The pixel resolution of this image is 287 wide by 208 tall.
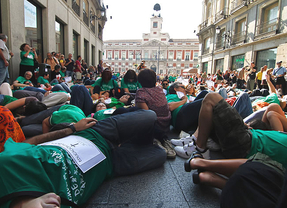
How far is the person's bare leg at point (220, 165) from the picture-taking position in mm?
1480

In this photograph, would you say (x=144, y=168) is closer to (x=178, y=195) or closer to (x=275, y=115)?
(x=178, y=195)

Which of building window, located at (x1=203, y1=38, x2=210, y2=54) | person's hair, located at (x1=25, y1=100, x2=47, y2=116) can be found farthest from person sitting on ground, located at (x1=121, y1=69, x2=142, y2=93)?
building window, located at (x1=203, y1=38, x2=210, y2=54)

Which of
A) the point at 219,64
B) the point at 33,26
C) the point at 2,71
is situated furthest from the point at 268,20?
the point at 2,71

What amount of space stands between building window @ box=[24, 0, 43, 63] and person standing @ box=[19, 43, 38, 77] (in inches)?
60.7

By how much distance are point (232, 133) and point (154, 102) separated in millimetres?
1285

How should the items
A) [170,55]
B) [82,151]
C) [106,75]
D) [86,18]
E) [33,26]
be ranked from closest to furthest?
[82,151], [106,75], [33,26], [86,18], [170,55]

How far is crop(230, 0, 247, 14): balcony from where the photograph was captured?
16913mm

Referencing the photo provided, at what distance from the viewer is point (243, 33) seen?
17.6 metres

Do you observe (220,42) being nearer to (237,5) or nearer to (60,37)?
(237,5)

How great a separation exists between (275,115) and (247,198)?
1890 millimetres

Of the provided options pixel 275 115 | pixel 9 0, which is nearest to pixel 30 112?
pixel 275 115

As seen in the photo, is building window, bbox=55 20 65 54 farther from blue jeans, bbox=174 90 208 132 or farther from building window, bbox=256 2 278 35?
building window, bbox=256 2 278 35

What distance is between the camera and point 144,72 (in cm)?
288

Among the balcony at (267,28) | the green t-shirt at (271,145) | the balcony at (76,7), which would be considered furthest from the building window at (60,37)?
the balcony at (267,28)
